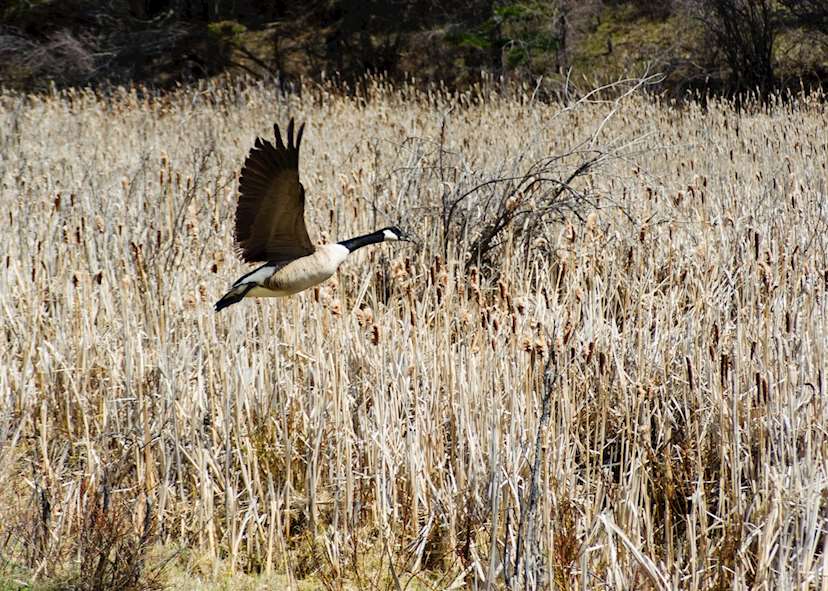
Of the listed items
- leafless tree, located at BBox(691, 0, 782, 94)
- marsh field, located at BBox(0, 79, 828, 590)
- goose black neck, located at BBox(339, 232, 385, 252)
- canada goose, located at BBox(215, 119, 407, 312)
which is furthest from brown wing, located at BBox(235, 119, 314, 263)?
leafless tree, located at BBox(691, 0, 782, 94)

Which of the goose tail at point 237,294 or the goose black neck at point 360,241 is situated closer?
the goose tail at point 237,294

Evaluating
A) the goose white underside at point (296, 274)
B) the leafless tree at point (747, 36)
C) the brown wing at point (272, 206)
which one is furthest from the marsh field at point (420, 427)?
the leafless tree at point (747, 36)

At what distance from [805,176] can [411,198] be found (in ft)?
8.80

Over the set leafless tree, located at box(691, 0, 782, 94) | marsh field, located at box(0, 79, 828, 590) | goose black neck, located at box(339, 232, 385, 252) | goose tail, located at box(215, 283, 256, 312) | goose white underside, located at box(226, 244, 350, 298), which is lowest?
marsh field, located at box(0, 79, 828, 590)

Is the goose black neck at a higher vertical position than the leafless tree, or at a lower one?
lower

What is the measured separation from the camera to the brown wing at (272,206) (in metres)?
2.89

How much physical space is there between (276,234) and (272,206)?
130 mm

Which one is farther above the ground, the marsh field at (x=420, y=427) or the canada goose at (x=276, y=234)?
the canada goose at (x=276, y=234)

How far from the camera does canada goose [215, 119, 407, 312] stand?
2.92 m

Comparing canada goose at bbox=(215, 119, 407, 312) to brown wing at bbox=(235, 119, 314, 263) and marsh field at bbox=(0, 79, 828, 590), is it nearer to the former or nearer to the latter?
brown wing at bbox=(235, 119, 314, 263)

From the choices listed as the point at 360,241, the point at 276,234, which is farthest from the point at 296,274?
the point at 360,241

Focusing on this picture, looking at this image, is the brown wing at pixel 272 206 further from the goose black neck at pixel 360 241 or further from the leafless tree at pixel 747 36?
the leafless tree at pixel 747 36

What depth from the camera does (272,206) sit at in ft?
10.0

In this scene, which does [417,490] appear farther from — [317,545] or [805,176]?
[805,176]
